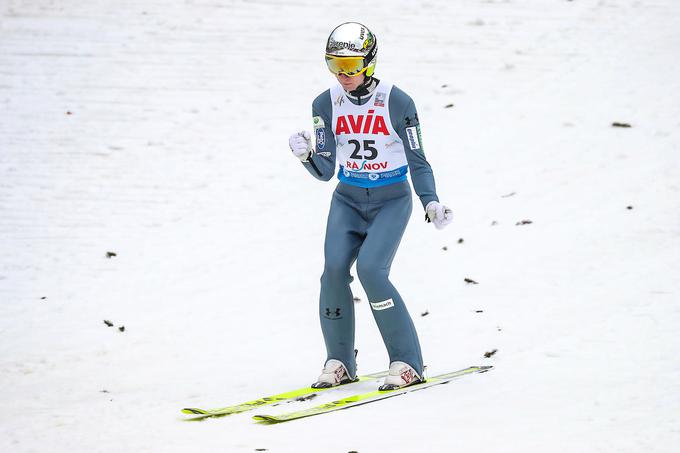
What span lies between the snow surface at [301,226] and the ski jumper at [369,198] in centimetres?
48

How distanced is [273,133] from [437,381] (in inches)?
273

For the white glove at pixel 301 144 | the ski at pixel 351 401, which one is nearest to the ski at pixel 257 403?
the ski at pixel 351 401

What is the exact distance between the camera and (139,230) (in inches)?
451

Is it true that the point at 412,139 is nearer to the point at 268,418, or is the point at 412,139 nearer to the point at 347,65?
the point at 347,65

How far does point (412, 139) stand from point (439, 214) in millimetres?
553

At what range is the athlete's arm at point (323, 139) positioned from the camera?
708 cm

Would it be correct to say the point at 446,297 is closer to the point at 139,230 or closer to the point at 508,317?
the point at 508,317

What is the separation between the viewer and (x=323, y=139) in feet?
23.3

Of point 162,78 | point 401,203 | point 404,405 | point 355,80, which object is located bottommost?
point 404,405

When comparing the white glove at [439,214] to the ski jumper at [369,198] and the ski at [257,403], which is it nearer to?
the ski jumper at [369,198]

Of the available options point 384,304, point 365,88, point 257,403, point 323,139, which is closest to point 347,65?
point 365,88

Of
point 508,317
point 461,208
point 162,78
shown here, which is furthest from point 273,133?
point 508,317

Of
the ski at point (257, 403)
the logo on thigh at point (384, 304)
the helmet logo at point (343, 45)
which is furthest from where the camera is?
the logo on thigh at point (384, 304)

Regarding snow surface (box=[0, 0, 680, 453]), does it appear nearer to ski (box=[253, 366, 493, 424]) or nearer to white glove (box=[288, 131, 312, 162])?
ski (box=[253, 366, 493, 424])
